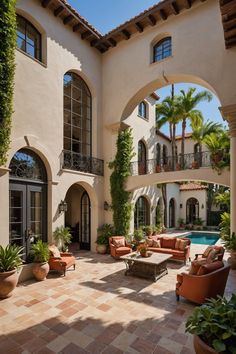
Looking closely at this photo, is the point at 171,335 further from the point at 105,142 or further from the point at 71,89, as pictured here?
the point at 71,89

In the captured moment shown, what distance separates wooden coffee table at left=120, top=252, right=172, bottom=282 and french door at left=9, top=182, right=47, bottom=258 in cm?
352

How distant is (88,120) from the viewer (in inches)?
516

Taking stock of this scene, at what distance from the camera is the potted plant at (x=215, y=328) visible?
294cm

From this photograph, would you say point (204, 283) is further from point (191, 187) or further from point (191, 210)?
point (191, 210)

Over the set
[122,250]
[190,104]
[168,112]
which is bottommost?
[122,250]

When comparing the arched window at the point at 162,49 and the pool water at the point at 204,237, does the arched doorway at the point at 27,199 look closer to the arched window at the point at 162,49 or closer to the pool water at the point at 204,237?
the arched window at the point at 162,49

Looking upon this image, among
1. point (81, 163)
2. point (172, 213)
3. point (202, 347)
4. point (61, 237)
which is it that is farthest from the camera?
point (172, 213)

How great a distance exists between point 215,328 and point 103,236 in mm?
9420

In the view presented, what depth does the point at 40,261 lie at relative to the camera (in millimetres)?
8094

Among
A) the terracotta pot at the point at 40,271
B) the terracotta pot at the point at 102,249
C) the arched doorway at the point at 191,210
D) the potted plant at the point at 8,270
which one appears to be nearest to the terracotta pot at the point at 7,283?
the potted plant at the point at 8,270

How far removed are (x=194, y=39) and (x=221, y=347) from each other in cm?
1176

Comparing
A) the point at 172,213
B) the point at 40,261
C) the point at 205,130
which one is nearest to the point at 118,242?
the point at 40,261

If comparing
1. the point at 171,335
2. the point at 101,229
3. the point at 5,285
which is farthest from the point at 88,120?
the point at 171,335

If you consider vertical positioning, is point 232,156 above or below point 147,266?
above
